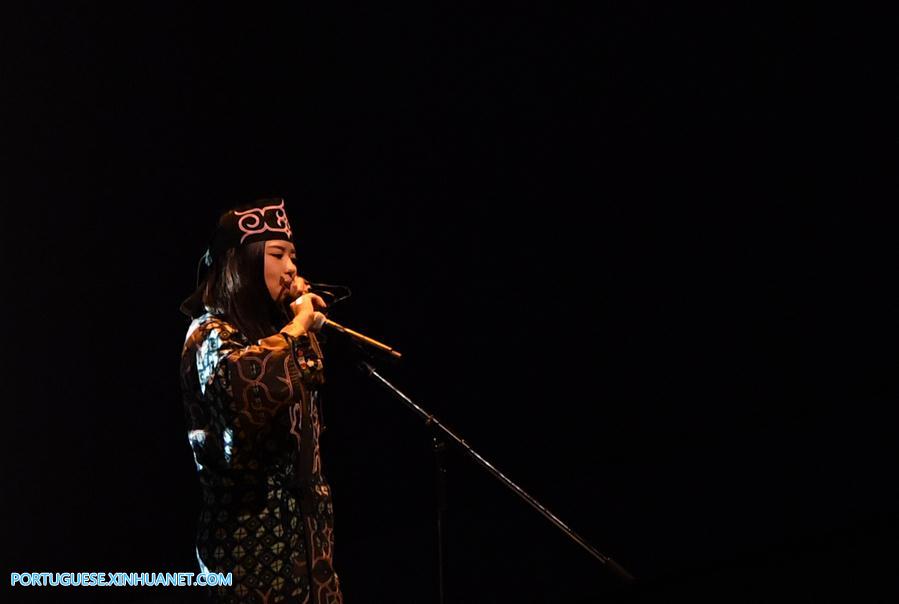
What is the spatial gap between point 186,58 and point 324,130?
540 millimetres

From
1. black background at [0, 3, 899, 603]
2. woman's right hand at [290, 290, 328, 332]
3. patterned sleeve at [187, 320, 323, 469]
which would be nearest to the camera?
patterned sleeve at [187, 320, 323, 469]

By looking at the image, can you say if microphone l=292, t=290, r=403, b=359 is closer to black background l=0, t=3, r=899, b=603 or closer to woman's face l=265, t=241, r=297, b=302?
woman's face l=265, t=241, r=297, b=302

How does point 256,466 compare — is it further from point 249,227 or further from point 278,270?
point 249,227

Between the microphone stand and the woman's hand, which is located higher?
the woman's hand

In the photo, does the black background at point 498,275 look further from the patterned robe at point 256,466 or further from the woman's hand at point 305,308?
the patterned robe at point 256,466

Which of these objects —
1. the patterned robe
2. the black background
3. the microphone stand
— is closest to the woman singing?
the patterned robe

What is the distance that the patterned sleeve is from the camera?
174cm

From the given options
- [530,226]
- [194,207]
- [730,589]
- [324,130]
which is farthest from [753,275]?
[194,207]

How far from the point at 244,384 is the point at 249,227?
0.42 m

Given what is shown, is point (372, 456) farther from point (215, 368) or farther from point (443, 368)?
point (215, 368)

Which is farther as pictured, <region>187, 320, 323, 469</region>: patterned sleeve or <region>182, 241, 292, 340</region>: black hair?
<region>182, 241, 292, 340</region>: black hair

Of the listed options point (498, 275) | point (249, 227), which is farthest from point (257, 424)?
point (498, 275)

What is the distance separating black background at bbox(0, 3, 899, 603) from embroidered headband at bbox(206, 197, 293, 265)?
26.7 inches

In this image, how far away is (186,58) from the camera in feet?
9.38
